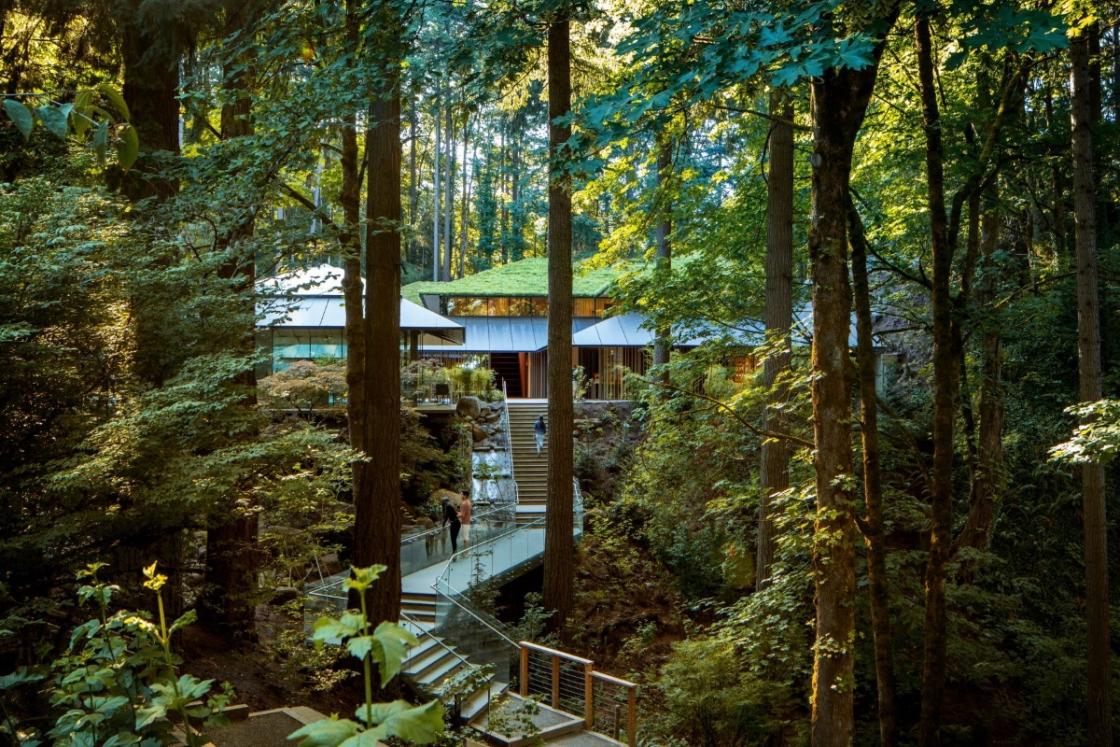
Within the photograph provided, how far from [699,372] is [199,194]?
737 centimetres

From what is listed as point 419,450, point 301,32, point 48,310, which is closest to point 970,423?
point 301,32

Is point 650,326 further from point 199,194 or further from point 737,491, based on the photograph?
point 199,194

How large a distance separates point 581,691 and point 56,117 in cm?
1173

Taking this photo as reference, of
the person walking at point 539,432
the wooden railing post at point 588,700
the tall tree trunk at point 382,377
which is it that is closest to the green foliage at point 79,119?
the wooden railing post at point 588,700

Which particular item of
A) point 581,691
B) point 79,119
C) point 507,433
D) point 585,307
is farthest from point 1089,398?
point 585,307

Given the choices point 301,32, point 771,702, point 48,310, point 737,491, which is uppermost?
point 301,32

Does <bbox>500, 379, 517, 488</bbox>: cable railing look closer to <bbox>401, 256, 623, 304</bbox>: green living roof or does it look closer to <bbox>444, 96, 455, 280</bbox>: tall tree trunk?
<bbox>401, 256, 623, 304</bbox>: green living roof

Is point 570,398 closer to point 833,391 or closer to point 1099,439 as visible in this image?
point 833,391

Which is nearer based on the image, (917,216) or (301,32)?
(301,32)

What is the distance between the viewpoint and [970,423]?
32.0 feet

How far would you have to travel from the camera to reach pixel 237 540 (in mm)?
9219

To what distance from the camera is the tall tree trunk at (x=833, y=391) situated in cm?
612

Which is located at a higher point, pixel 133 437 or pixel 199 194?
pixel 199 194

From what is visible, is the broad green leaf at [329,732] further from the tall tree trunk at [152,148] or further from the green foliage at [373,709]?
the tall tree trunk at [152,148]
